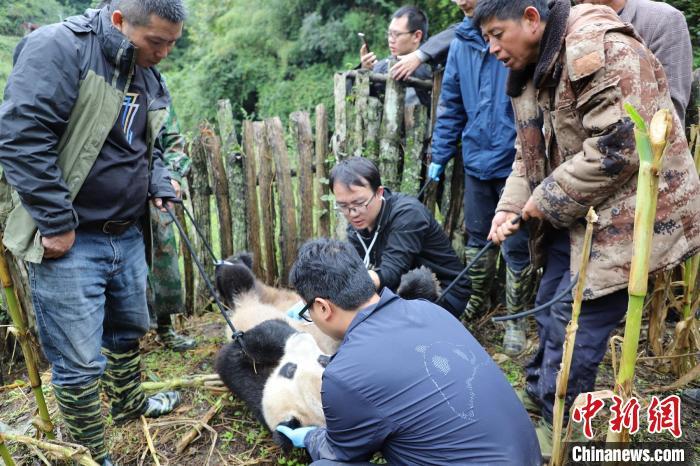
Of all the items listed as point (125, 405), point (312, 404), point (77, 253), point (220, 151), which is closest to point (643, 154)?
point (312, 404)

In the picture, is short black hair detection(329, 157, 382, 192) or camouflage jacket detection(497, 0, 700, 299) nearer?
camouflage jacket detection(497, 0, 700, 299)

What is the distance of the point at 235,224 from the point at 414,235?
5.74ft

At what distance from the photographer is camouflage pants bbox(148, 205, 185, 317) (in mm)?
3645

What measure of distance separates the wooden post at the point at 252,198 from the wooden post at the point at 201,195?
32 centimetres

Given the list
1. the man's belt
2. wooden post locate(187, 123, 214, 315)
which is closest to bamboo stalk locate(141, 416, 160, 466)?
the man's belt

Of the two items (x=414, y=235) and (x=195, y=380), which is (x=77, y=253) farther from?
(x=414, y=235)

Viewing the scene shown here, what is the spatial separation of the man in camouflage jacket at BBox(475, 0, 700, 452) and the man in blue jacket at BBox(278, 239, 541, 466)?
0.65 meters

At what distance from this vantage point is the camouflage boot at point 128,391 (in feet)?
9.49

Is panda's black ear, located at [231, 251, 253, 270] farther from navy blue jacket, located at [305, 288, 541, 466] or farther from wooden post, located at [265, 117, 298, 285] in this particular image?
navy blue jacket, located at [305, 288, 541, 466]

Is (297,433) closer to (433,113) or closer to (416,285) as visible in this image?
(416,285)

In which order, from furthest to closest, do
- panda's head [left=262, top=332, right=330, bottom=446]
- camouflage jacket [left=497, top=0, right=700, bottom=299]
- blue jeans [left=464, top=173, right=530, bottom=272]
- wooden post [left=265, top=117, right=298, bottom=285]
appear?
wooden post [left=265, top=117, right=298, bottom=285] → blue jeans [left=464, top=173, right=530, bottom=272] → panda's head [left=262, top=332, right=330, bottom=446] → camouflage jacket [left=497, top=0, right=700, bottom=299]

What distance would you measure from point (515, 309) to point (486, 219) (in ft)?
2.27

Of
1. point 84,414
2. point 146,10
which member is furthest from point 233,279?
point 146,10

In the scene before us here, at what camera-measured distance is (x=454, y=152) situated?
380 cm
